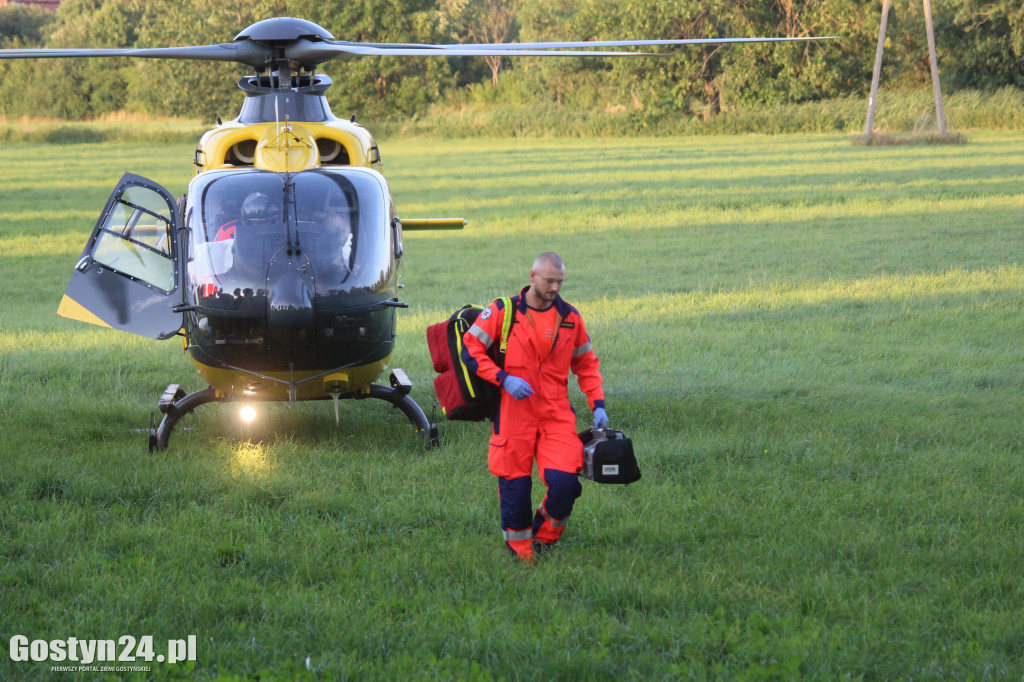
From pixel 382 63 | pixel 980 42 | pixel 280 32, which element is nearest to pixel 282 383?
pixel 280 32

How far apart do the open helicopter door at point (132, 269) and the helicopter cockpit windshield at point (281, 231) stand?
66 cm

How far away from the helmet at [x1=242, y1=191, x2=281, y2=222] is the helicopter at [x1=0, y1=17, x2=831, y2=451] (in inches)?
0.6

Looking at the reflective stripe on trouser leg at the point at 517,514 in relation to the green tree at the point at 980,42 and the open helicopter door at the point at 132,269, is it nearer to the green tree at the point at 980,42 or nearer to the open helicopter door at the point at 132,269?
the open helicopter door at the point at 132,269

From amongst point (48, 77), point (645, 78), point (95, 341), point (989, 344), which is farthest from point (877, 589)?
point (48, 77)

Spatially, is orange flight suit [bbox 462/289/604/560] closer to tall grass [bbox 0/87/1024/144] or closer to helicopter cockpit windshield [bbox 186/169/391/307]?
helicopter cockpit windshield [bbox 186/169/391/307]

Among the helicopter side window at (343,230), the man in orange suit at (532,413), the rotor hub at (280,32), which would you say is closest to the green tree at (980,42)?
the rotor hub at (280,32)

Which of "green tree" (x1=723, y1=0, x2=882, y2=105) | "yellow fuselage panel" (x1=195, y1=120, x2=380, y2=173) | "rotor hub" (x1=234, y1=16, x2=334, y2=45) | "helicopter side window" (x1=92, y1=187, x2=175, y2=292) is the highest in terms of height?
"green tree" (x1=723, y1=0, x2=882, y2=105)

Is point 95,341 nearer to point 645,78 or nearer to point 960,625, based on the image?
point 960,625

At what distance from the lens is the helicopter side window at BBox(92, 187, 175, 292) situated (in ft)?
26.3

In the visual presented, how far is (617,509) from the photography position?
19.8 ft

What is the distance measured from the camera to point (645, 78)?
53031mm

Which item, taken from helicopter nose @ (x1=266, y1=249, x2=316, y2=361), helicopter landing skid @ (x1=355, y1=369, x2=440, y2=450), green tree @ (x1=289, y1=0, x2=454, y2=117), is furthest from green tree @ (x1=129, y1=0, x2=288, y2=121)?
helicopter nose @ (x1=266, y1=249, x2=316, y2=361)

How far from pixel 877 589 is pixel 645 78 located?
166 ft

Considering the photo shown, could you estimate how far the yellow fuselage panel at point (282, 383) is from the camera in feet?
22.9
